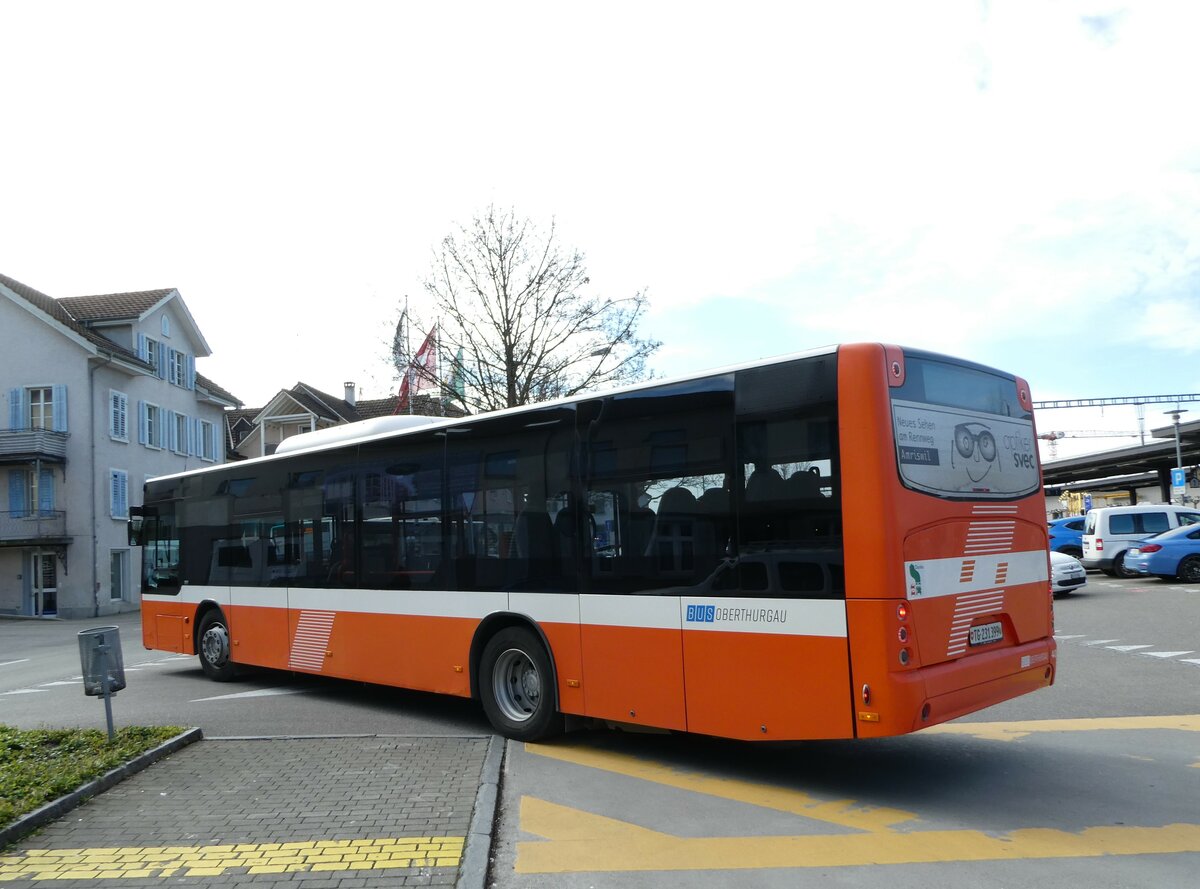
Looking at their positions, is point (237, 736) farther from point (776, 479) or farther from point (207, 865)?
point (776, 479)

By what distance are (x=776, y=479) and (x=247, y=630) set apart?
329 inches

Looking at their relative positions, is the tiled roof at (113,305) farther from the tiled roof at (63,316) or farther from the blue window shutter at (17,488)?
the blue window shutter at (17,488)

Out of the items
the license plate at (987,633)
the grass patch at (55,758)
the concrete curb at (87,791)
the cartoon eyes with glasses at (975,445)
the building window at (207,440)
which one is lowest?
the concrete curb at (87,791)

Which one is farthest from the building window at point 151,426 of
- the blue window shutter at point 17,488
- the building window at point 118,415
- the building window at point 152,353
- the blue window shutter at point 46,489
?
the blue window shutter at point 17,488

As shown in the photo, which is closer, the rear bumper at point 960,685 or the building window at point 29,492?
the rear bumper at point 960,685

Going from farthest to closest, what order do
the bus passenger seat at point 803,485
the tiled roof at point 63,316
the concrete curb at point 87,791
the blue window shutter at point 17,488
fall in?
the tiled roof at point 63,316
the blue window shutter at point 17,488
the bus passenger seat at point 803,485
the concrete curb at point 87,791

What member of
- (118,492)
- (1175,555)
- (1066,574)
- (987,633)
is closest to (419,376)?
(118,492)

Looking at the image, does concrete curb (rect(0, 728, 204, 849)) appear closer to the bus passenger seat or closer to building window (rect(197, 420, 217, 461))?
the bus passenger seat

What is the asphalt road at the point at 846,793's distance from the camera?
17.0 ft

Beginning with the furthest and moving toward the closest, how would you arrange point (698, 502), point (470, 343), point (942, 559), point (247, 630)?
point (470, 343)
point (247, 630)
point (698, 502)
point (942, 559)

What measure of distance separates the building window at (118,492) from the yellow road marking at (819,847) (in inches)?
1474

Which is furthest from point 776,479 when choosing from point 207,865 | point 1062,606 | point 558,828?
point 1062,606

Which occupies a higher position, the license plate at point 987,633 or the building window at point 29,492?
the building window at point 29,492

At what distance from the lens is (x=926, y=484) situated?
6395 millimetres
